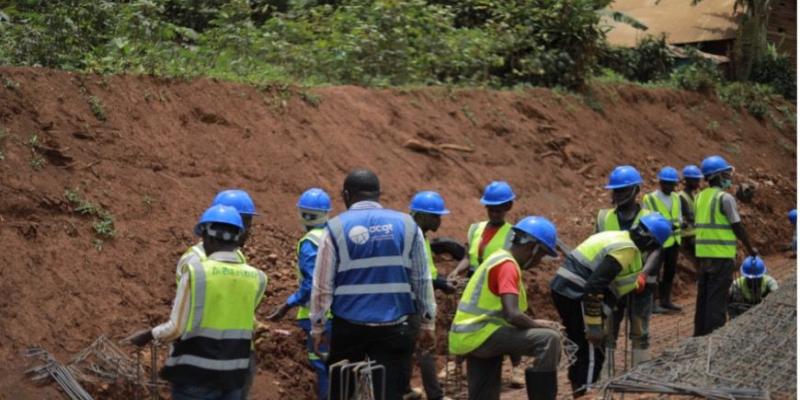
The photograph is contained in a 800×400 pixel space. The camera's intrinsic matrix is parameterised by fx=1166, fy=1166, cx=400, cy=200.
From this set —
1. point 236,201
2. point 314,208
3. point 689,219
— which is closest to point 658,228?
point 314,208

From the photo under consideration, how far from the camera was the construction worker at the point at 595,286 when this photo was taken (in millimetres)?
9220

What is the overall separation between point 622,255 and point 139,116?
550 centimetres

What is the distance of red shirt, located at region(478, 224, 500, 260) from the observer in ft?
31.3

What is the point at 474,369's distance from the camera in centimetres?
794

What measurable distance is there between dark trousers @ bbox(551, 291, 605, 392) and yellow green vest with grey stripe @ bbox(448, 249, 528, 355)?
1881 mm

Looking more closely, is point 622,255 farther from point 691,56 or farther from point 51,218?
point 691,56

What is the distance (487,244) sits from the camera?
31.2 feet

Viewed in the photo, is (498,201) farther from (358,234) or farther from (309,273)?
(358,234)

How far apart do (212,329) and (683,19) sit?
29675mm

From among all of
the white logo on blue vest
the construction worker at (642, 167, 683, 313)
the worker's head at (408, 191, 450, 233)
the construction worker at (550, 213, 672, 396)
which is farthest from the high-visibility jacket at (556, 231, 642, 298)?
the construction worker at (642, 167, 683, 313)

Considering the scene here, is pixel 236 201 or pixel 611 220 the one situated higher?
pixel 236 201

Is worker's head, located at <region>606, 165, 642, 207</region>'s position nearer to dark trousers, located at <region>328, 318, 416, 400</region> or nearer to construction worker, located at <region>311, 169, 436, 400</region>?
construction worker, located at <region>311, 169, 436, 400</region>

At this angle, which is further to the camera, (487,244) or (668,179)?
(668,179)

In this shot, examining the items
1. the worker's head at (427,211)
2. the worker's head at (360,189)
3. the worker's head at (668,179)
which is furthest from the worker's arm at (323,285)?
the worker's head at (668,179)
